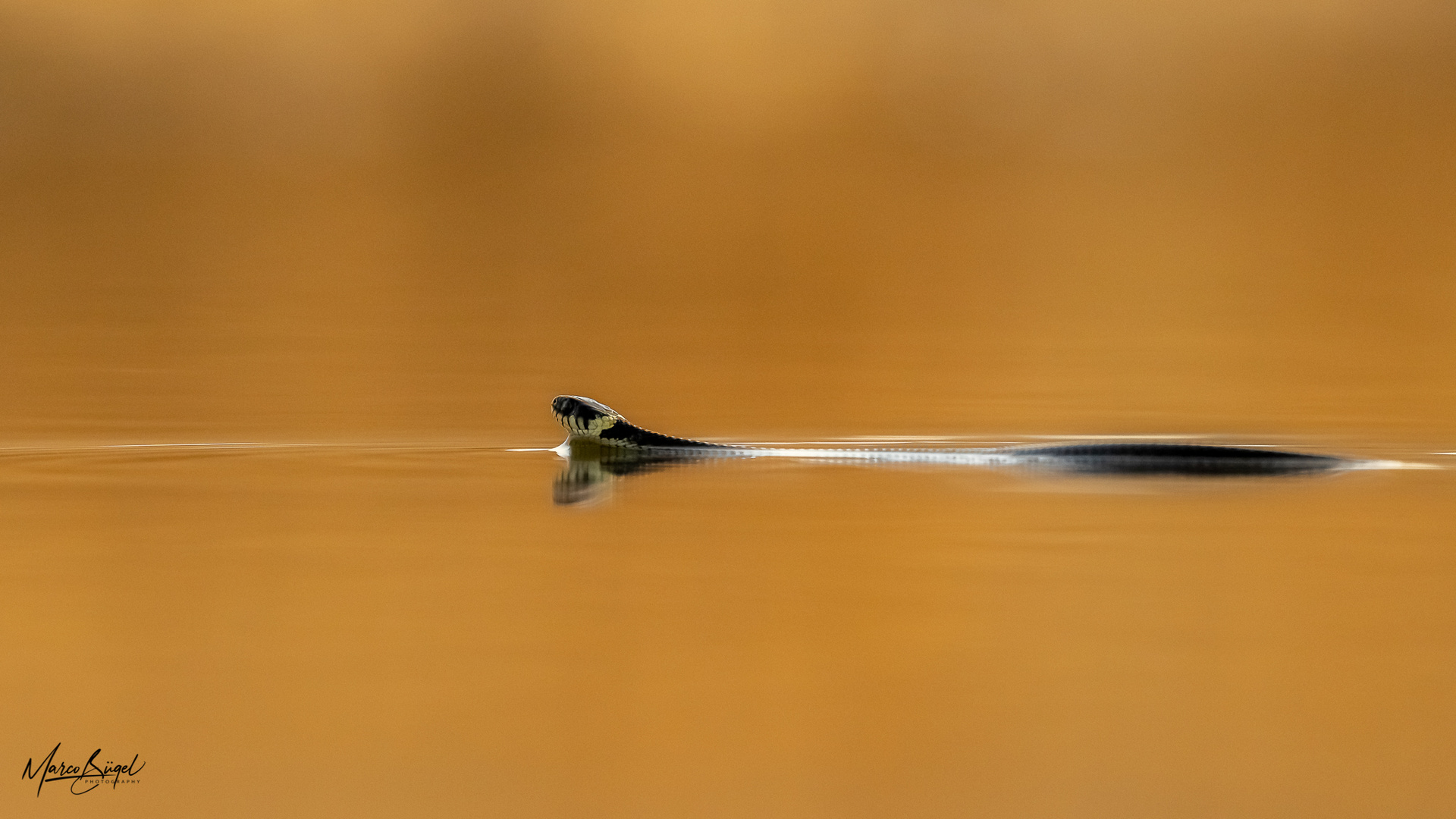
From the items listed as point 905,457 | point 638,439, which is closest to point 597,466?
point 638,439

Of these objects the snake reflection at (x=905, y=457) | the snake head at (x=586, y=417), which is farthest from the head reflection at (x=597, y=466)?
the snake head at (x=586, y=417)

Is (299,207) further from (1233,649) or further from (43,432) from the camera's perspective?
(1233,649)

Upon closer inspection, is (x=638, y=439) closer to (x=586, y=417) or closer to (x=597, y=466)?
(x=586, y=417)

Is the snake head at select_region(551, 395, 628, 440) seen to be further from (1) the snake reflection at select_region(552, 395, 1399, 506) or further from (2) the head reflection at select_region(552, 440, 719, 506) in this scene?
(2) the head reflection at select_region(552, 440, 719, 506)

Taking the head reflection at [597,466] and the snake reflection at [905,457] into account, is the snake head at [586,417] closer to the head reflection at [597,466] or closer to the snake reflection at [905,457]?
the snake reflection at [905,457]

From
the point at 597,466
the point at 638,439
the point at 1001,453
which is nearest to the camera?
the point at 1001,453

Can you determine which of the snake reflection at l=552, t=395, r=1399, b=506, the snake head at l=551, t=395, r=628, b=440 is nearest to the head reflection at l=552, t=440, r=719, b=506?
the snake reflection at l=552, t=395, r=1399, b=506

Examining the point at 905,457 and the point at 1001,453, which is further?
the point at 905,457
